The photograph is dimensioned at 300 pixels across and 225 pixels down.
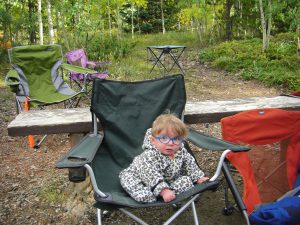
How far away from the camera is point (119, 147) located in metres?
2.58

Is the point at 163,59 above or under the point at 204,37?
under

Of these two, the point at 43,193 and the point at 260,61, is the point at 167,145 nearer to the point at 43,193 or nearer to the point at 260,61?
the point at 43,193

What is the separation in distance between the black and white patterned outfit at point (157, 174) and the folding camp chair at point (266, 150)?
0.86 feet

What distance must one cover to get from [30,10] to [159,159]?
907 centimetres

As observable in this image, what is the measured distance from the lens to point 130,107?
273 cm

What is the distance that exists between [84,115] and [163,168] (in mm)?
770

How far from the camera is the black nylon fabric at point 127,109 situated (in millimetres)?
2561

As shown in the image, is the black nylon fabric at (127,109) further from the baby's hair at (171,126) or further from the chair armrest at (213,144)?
the baby's hair at (171,126)

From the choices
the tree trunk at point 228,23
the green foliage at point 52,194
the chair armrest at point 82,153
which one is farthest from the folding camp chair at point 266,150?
the tree trunk at point 228,23

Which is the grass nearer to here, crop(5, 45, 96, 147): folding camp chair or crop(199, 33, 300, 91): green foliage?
crop(199, 33, 300, 91): green foliage

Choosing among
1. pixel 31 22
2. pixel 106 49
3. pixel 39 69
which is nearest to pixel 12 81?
pixel 39 69

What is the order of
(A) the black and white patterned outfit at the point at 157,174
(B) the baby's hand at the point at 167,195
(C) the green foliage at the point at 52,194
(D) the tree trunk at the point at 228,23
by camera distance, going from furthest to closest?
(D) the tree trunk at the point at 228,23, (C) the green foliage at the point at 52,194, (A) the black and white patterned outfit at the point at 157,174, (B) the baby's hand at the point at 167,195

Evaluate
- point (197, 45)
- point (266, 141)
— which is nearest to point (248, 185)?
point (266, 141)

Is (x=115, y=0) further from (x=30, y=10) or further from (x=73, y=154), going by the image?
(x=73, y=154)
